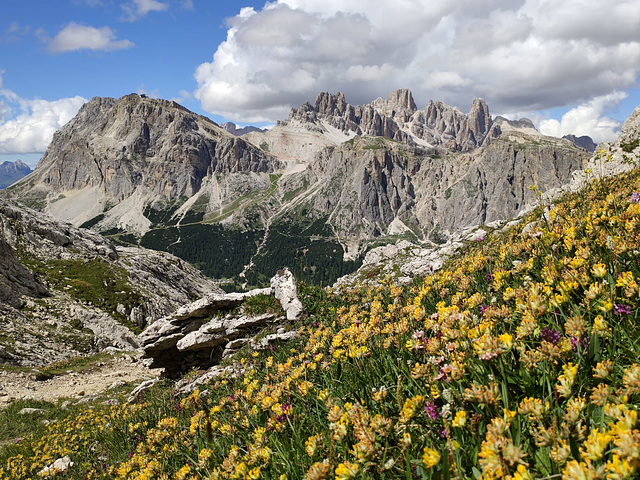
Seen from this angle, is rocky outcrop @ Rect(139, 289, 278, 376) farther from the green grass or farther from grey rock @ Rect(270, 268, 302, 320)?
the green grass

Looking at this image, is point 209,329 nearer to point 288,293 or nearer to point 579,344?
point 288,293

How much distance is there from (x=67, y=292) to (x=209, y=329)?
3829cm

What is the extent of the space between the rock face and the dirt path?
4.68m

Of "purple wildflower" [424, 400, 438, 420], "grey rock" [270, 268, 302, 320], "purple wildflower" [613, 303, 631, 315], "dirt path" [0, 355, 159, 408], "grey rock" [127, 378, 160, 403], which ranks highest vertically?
"purple wildflower" [613, 303, 631, 315]

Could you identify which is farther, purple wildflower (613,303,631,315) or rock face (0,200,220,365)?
rock face (0,200,220,365)

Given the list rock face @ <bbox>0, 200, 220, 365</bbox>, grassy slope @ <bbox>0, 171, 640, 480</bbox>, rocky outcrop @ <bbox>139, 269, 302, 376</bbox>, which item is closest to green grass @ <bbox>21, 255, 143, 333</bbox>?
rock face @ <bbox>0, 200, 220, 365</bbox>

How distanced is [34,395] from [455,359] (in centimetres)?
2576

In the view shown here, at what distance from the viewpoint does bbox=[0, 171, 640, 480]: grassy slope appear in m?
2.02

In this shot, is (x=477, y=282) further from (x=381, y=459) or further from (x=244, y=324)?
(x=244, y=324)

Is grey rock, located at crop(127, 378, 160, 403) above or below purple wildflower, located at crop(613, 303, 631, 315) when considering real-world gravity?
below

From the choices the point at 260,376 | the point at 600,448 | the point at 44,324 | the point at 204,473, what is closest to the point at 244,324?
the point at 260,376

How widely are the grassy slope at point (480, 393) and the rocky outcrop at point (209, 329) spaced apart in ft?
22.8

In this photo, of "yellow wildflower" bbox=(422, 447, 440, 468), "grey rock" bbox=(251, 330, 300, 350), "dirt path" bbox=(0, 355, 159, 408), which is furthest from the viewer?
"dirt path" bbox=(0, 355, 159, 408)

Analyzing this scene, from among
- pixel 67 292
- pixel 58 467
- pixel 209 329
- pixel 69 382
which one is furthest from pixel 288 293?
pixel 67 292
